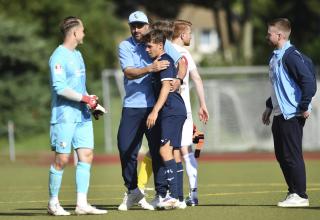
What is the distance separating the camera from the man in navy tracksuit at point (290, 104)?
11736 mm

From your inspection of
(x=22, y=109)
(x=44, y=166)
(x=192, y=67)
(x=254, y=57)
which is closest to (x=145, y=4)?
(x=254, y=57)

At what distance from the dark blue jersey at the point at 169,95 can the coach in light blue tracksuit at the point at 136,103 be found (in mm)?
136

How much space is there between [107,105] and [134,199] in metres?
19.2

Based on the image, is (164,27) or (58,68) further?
(164,27)

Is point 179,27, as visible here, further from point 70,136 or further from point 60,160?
point 60,160

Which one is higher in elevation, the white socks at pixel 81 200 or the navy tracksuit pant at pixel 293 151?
the navy tracksuit pant at pixel 293 151

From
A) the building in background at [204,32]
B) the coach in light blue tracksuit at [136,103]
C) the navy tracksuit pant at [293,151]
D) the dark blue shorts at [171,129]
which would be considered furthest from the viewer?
the building in background at [204,32]

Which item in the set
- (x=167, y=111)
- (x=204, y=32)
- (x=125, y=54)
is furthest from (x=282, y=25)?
(x=204, y=32)

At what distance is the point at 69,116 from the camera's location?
11.1m

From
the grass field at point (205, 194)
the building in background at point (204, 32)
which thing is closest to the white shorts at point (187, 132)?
the grass field at point (205, 194)

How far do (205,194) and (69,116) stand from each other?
347 cm

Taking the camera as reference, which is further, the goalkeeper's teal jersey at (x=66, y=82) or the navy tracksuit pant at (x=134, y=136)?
the navy tracksuit pant at (x=134, y=136)

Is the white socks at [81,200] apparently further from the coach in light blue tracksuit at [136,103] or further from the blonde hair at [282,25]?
the blonde hair at [282,25]

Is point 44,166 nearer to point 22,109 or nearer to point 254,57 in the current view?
point 22,109
